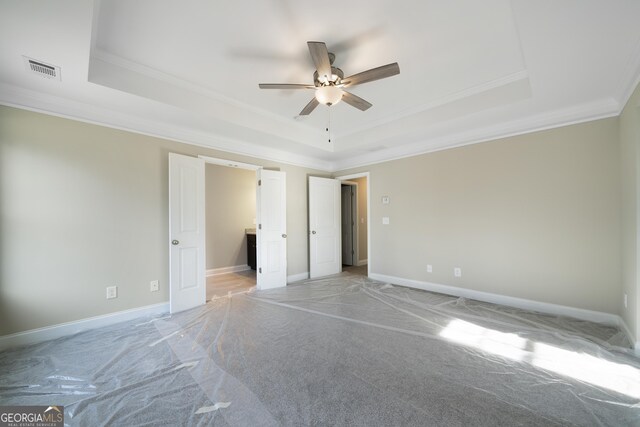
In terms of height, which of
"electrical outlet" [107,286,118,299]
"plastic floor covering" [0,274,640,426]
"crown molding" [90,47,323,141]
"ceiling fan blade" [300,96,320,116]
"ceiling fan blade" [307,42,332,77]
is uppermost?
"crown molding" [90,47,323,141]

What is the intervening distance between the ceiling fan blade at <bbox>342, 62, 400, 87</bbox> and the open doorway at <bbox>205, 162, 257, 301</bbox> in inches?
158

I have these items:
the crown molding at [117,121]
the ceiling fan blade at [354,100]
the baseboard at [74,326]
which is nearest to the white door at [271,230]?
the crown molding at [117,121]

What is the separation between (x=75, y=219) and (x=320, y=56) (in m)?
3.12

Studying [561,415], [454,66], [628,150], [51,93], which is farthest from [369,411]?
[51,93]

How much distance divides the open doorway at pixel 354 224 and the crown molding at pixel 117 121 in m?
2.66

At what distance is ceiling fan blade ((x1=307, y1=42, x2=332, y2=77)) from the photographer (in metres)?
1.85

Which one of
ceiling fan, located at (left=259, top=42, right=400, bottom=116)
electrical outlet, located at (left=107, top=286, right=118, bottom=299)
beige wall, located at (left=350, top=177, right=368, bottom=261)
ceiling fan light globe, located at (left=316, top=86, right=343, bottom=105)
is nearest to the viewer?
ceiling fan, located at (left=259, top=42, right=400, bottom=116)

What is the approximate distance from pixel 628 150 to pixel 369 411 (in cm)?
342

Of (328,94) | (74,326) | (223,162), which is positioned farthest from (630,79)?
(74,326)

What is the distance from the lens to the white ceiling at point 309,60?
1.80 metres

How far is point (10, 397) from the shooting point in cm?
171

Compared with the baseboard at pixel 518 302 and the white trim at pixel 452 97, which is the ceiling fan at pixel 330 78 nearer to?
the white trim at pixel 452 97

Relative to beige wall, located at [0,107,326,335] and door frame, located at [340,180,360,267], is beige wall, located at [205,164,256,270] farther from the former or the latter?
door frame, located at [340,180,360,267]

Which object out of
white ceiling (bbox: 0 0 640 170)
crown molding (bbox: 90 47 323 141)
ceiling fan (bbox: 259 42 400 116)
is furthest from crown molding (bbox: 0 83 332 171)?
ceiling fan (bbox: 259 42 400 116)
